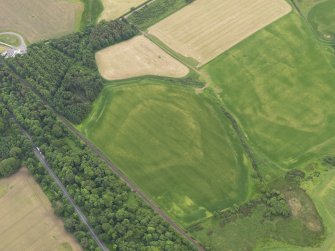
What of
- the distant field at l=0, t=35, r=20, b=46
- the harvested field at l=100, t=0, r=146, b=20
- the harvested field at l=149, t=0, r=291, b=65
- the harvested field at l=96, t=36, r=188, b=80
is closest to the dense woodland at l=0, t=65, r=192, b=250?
the harvested field at l=96, t=36, r=188, b=80

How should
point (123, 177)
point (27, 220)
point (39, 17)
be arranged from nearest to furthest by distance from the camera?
point (27, 220), point (123, 177), point (39, 17)

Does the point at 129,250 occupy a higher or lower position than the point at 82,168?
lower

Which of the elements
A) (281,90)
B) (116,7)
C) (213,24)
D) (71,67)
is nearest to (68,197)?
(71,67)

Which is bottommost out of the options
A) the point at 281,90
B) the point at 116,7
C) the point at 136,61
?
the point at 281,90

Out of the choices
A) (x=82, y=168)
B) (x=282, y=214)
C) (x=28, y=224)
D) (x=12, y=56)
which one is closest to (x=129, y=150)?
(x=82, y=168)

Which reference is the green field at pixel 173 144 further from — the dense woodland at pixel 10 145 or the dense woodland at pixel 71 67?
the dense woodland at pixel 10 145

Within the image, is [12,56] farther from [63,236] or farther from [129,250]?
[129,250]

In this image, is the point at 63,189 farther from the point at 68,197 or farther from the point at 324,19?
the point at 324,19
